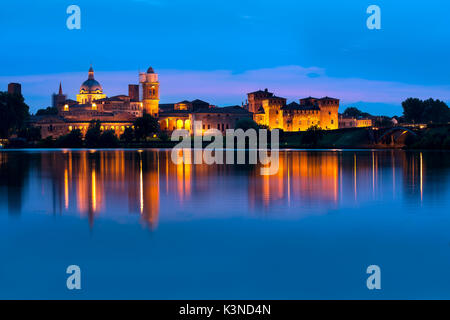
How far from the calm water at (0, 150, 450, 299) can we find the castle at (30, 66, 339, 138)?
10045 cm

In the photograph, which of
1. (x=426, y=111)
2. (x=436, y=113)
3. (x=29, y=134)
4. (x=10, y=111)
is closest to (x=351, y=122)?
(x=426, y=111)

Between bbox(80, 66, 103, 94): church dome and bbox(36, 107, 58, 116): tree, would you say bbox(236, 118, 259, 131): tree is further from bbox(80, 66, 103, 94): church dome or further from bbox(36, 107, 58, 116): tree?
bbox(36, 107, 58, 116): tree

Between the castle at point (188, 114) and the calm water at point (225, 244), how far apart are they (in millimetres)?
100452

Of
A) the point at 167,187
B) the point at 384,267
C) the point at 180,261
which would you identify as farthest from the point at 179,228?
the point at 167,187

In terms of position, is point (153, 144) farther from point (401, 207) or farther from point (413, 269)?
point (413, 269)

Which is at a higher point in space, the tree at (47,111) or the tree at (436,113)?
the tree at (47,111)

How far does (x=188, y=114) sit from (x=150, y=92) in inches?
477

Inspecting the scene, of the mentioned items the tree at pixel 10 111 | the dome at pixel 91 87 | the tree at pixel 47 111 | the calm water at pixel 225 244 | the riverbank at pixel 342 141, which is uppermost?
the dome at pixel 91 87

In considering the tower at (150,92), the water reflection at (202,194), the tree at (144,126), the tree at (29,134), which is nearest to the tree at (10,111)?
the tree at (29,134)

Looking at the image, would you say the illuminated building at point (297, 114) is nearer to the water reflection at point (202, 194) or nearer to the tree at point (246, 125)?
the tree at point (246, 125)

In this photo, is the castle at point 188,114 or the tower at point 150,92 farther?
the tower at point 150,92

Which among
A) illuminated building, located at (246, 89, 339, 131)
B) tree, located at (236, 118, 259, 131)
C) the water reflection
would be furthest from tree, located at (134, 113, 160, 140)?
the water reflection

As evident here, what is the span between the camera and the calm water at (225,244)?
6.42 meters
